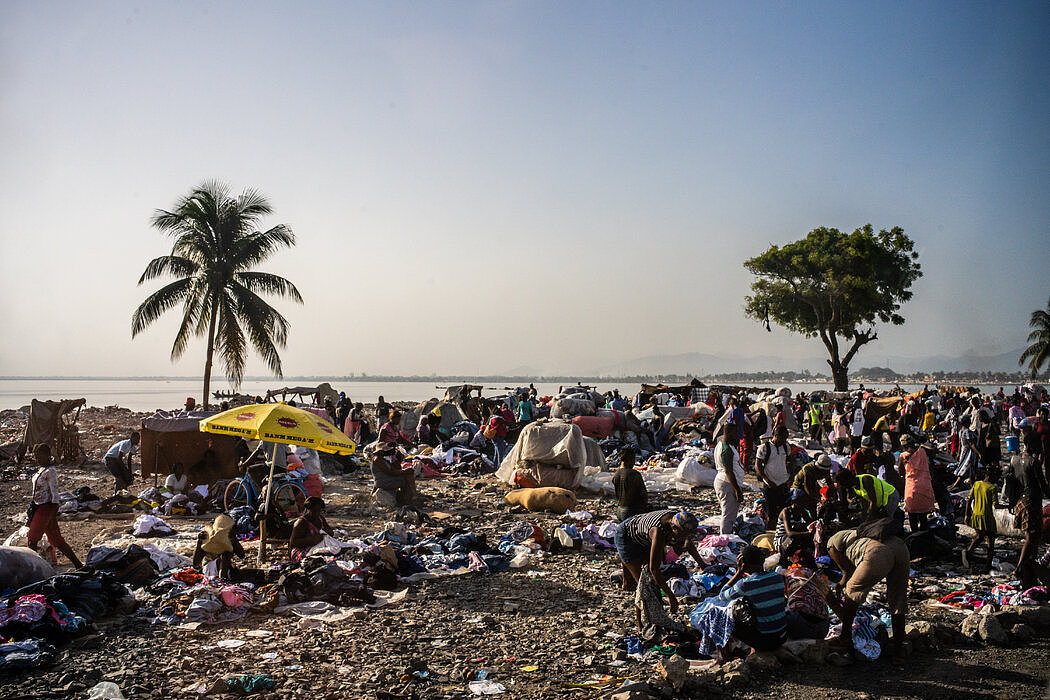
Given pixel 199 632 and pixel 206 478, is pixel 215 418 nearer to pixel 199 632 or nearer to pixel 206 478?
pixel 199 632

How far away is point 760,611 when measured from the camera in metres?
5.28

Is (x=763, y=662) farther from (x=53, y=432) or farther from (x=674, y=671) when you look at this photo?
(x=53, y=432)

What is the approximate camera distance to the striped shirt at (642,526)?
632 centimetres

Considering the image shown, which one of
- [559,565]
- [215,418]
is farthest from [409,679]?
[215,418]

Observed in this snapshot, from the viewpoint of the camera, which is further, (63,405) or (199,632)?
(63,405)

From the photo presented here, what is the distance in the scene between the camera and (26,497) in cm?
1270

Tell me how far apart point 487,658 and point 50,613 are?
138 inches

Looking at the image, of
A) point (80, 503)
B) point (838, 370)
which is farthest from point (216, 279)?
point (838, 370)

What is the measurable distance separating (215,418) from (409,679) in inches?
187

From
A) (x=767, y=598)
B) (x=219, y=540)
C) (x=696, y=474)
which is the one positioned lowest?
(x=696, y=474)

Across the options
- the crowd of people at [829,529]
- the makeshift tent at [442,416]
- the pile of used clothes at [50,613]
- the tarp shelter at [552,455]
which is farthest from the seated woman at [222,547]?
the makeshift tent at [442,416]

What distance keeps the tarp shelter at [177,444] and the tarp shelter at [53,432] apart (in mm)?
4378

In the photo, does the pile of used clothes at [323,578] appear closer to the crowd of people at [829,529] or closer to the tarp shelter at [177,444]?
the crowd of people at [829,529]

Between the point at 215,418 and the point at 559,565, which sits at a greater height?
the point at 215,418
